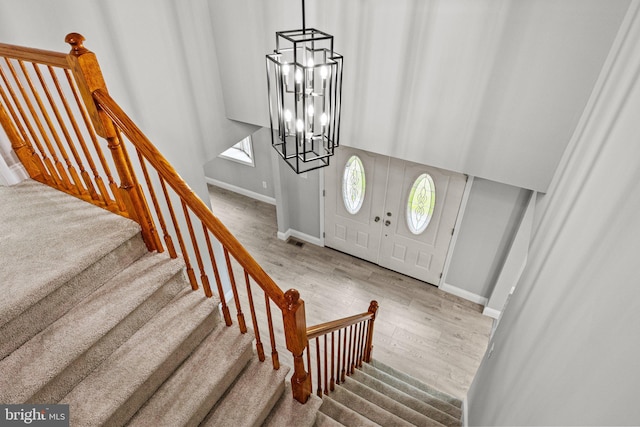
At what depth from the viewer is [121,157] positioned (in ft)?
6.36

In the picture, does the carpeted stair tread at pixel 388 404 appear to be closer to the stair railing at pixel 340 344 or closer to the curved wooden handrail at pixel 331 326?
the stair railing at pixel 340 344

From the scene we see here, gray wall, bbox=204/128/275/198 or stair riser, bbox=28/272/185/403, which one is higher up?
stair riser, bbox=28/272/185/403

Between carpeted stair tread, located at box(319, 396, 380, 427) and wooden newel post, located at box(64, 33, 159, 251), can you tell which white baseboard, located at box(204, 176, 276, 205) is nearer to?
carpeted stair tread, located at box(319, 396, 380, 427)

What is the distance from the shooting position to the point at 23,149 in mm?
2471

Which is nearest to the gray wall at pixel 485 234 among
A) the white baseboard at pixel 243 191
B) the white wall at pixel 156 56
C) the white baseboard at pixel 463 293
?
the white baseboard at pixel 463 293

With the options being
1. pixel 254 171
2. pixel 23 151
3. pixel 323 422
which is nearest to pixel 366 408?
pixel 323 422

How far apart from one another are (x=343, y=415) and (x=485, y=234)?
2.93 metres

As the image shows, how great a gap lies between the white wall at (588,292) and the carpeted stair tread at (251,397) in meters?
1.33

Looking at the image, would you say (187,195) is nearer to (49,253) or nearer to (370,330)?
(49,253)

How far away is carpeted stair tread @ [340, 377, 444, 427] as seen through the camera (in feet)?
10.6

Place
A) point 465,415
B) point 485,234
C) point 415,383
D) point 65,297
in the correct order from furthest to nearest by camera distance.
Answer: point 485,234
point 415,383
point 465,415
point 65,297

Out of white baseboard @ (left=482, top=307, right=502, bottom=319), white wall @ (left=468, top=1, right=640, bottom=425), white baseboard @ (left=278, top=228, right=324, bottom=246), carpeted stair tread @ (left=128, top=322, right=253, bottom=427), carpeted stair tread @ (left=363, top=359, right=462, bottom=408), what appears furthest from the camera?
white baseboard @ (left=278, top=228, right=324, bottom=246)

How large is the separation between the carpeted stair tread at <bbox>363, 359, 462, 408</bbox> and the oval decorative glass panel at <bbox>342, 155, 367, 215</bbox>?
88.9 inches

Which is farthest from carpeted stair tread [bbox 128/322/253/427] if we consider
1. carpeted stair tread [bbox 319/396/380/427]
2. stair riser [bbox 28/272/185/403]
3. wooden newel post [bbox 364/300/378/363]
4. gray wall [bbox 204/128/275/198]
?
gray wall [bbox 204/128/275/198]
